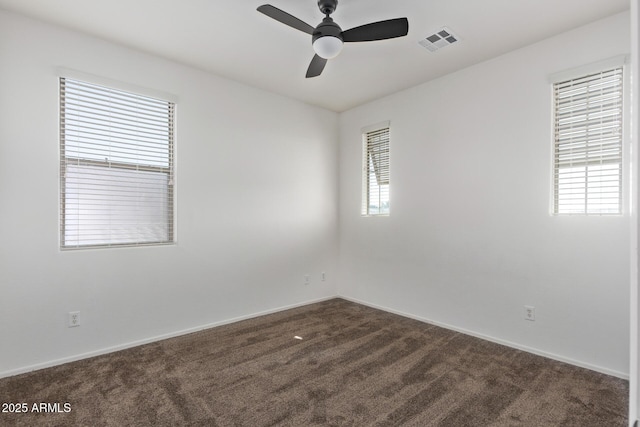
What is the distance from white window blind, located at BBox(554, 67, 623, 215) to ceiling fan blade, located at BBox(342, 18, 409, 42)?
1681 millimetres

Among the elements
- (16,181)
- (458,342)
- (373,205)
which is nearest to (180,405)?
(16,181)

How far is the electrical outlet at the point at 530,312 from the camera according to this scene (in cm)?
303

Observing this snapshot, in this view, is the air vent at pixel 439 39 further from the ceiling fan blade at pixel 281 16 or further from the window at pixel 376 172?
the window at pixel 376 172

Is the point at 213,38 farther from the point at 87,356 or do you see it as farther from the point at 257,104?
the point at 87,356

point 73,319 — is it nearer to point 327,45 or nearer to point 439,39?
point 327,45

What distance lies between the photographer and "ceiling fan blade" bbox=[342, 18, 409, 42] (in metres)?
2.24

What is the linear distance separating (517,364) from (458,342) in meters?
0.56

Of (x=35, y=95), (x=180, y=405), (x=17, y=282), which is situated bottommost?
(x=180, y=405)

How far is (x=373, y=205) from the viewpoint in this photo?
15.1 ft

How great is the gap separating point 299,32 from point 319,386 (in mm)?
2903

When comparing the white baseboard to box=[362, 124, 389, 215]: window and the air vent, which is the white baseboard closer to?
box=[362, 124, 389, 215]: window

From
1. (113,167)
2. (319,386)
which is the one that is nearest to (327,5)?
(113,167)

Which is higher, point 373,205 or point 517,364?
point 373,205

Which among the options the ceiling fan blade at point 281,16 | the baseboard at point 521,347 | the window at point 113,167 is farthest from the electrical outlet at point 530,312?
the window at point 113,167
